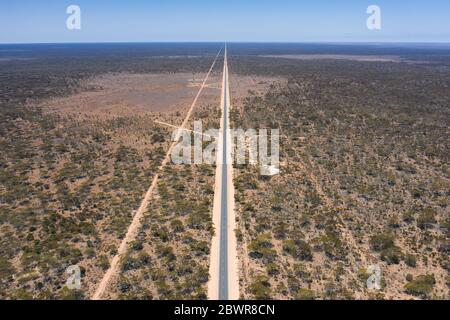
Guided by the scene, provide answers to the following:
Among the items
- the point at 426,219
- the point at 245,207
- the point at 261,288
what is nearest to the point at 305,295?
the point at 261,288

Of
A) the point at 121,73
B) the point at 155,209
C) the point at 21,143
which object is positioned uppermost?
the point at 121,73

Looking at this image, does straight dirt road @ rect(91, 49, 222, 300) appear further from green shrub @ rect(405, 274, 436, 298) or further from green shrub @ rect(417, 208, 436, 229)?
green shrub @ rect(417, 208, 436, 229)

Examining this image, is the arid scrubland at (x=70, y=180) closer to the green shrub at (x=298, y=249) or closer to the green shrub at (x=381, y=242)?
the green shrub at (x=298, y=249)

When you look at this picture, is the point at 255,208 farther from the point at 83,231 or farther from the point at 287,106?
the point at 287,106

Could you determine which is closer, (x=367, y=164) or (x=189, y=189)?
(x=189, y=189)

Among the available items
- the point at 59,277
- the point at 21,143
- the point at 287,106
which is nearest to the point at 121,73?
the point at 287,106

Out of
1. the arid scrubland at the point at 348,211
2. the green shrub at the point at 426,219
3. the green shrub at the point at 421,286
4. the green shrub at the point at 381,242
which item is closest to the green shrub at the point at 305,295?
the arid scrubland at the point at 348,211

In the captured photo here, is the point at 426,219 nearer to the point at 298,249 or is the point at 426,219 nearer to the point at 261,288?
the point at 298,249

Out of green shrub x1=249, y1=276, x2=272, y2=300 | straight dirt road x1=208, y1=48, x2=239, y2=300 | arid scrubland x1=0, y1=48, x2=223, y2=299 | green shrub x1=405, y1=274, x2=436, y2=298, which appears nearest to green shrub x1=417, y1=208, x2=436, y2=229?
green shrub x1=405, y1=274, x2=436, y2=298
